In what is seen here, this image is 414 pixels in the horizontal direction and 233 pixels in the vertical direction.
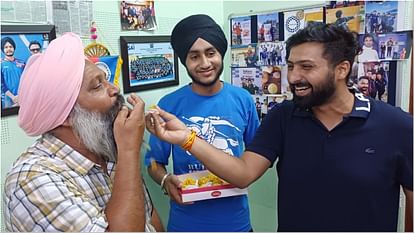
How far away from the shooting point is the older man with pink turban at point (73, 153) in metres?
0.87

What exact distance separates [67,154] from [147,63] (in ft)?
3.01

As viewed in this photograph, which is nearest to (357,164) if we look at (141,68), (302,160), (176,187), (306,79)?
(302,160)

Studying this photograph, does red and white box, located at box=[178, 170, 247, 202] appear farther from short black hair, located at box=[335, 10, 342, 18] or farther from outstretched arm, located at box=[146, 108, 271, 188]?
short black hair, located at box=[335, 10, 342, 18]

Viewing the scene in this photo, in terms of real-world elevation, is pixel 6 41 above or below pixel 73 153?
above

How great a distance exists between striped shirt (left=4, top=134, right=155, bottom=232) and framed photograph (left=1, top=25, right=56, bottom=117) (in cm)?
46

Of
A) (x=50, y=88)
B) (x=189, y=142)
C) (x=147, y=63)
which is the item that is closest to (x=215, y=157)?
(x=189, y=142)

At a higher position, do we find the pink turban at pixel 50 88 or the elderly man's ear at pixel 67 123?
the pink turban at pixel 50 88

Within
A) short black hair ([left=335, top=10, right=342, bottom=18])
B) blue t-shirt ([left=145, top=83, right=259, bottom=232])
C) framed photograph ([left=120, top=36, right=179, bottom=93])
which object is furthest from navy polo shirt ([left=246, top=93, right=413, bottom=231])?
framed photograph ([left=120, top=36, right=179, bottom=93])

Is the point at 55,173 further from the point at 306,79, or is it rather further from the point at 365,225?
the point at 365,225

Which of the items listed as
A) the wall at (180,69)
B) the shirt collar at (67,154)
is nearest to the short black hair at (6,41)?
the wall at (180,69)

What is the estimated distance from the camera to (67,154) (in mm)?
1008

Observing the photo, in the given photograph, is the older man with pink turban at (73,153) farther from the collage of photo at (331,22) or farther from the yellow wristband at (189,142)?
the collage of photo at (331,22)

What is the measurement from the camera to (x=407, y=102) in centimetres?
166

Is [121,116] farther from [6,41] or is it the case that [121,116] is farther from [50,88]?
[6,41]
